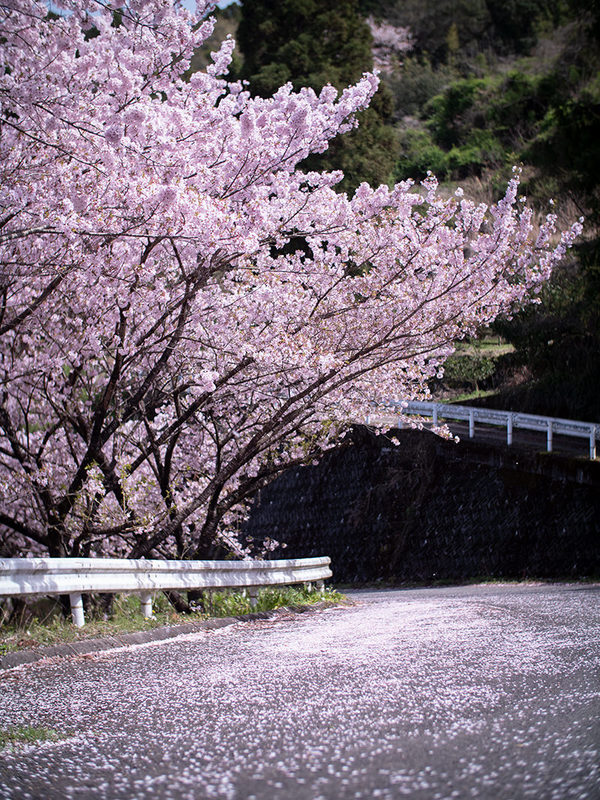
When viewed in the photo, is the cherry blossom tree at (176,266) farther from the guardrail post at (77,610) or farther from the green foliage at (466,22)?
the green foliage at (466,22)

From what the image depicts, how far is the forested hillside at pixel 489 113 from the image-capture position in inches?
648

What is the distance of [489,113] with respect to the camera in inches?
928

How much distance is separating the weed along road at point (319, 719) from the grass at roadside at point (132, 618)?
2.17 feet

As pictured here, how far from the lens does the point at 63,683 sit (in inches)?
230

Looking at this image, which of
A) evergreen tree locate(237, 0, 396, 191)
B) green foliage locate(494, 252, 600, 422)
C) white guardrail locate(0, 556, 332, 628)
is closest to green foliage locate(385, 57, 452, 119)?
evergreen tree locate(237, 0, 396, 191)

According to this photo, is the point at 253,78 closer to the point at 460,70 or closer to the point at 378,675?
the point at 460,70

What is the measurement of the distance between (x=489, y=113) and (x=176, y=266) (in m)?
15.2

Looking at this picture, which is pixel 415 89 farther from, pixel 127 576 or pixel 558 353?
pixel 127 576

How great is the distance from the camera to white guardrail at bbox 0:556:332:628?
7129mm

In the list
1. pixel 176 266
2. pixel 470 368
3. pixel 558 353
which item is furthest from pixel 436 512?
pixel 176 266

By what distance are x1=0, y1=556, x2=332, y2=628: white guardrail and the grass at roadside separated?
0.69 feet

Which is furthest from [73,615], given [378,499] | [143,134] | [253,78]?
[253,78]

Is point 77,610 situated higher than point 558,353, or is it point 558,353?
point 558,353

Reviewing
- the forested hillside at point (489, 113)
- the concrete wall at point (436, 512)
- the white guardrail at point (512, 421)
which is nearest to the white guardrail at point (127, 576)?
the white guardrail at point (512, 421)
